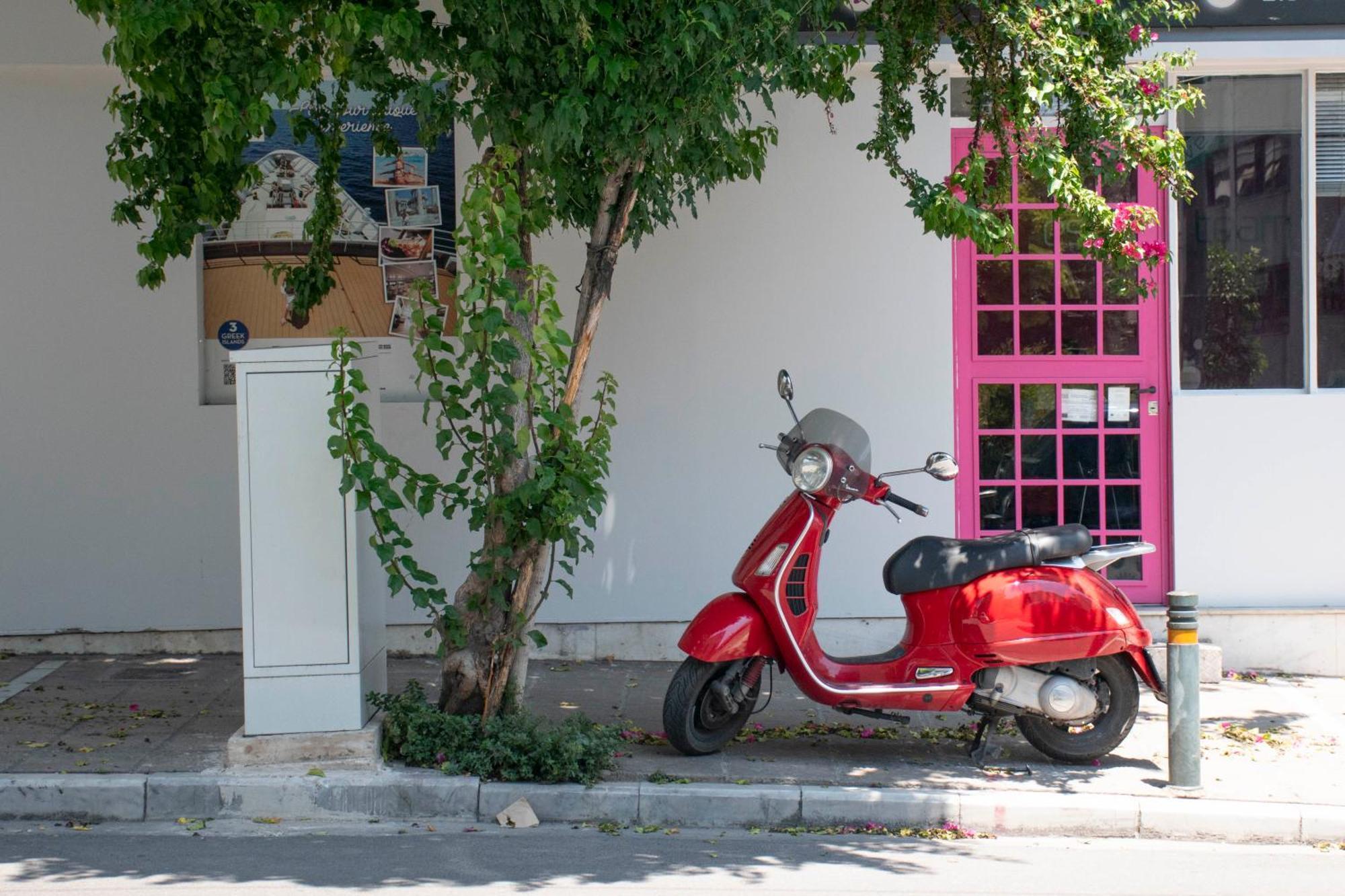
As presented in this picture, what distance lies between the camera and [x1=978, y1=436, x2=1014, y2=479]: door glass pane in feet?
28.7

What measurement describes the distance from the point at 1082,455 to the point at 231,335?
5665mm

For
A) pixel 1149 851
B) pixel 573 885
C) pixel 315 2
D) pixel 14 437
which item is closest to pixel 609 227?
pixel 315 2

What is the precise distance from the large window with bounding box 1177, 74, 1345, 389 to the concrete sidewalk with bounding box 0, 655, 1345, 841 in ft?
7.88

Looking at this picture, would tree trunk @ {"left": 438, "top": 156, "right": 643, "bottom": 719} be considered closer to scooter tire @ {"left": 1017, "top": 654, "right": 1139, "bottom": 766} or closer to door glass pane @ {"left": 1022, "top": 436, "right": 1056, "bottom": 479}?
scooter tire @ {"left": 1017, "top": 654, "right": 1139, "bottom": 766}

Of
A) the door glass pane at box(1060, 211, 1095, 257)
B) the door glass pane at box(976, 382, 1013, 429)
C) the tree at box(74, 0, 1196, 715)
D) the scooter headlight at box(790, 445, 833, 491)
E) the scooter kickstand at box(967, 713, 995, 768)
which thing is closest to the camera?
the tree at box(74, 0, 1196, 715)

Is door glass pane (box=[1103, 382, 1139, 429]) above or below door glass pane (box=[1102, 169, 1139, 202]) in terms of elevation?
below

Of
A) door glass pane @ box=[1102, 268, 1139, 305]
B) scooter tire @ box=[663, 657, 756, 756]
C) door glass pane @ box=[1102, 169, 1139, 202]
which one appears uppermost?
door glass pane @ box=[1102, 169, 1139, 202]

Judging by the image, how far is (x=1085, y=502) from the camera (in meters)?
8.74

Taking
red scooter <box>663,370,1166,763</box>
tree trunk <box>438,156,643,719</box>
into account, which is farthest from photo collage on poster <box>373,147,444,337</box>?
red scooter <box>663,370,1166,763</box>

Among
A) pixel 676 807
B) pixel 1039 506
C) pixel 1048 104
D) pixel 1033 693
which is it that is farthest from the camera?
pixel 1039 506

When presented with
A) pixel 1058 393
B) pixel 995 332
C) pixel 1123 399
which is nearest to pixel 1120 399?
pixel 1123 399

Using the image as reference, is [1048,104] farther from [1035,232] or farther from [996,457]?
[996,457]

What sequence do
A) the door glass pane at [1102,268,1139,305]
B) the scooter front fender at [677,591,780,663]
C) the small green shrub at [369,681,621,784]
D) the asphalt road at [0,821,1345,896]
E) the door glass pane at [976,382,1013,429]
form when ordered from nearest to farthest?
the asphalt road at [0,821,1345,896]
the small green shrub at [369,681,621,784]
the scooter front fender at [677,591,780,663]
the door glass pane at [1102,268,1139,305]
the door glass pane at [976,382,1013,429]

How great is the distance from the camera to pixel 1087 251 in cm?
668
